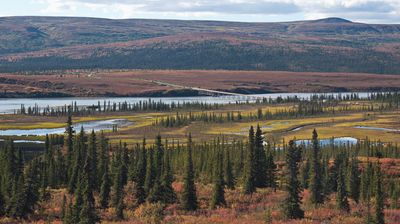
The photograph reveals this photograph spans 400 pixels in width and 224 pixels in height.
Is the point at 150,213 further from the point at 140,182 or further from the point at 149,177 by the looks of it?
the point at 149,177

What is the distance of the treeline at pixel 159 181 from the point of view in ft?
158

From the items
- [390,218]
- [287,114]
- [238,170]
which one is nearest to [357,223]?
[390,218]

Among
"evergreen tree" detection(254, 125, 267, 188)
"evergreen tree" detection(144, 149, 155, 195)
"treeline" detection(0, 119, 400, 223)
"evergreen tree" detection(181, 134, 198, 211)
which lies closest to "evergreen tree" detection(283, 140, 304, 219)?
"treeline" detection(0, 119, 400, 223)

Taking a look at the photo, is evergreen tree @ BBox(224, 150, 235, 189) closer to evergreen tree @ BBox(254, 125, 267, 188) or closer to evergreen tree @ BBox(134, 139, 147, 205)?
evergreen tree @ BBox(254, 125, 267, 188)

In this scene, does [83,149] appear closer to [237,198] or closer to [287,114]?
[237,198]

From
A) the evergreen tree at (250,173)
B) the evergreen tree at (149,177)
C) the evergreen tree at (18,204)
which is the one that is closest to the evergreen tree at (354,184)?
the evergreen tree at (250,173)

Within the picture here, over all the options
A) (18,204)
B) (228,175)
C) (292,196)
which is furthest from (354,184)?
(18,204)

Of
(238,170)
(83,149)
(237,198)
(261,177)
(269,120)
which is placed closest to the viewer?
(237,198)

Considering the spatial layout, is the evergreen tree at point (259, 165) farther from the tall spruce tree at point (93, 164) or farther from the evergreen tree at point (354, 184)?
the tall spruce tree at point (93, 164)

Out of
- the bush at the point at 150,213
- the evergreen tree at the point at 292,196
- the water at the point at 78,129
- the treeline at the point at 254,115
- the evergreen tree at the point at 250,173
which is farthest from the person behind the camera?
the treeline at the point at 254,115

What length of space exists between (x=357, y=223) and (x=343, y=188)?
6.77m

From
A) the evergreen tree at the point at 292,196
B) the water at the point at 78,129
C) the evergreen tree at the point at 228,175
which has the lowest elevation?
the water at the point at 78,129

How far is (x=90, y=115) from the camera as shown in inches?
7244

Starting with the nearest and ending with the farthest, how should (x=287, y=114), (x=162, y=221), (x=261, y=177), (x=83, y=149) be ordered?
(x=162, y=221)
(x=261, y=177)
(x=83, y=149)
(x=287, y=114)
